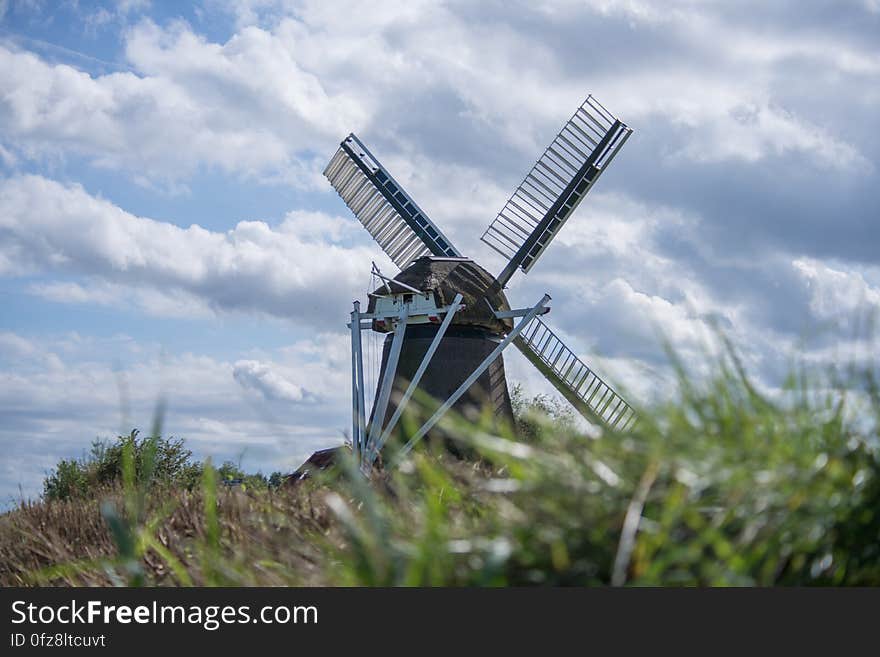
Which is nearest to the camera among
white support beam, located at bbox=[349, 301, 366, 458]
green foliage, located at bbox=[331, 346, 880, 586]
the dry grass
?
green foliage, located at bbox=[331, 346, 880, 586]

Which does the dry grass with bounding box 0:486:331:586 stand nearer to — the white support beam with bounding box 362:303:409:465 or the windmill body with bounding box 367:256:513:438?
the white support beam with bounding box 362:303:409:465

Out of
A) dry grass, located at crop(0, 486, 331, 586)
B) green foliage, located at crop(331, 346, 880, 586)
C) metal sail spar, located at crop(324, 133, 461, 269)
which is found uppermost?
metal sail spar, located at crop(324, 133, 461, 269)

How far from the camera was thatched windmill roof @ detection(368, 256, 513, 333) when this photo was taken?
20.1 meters

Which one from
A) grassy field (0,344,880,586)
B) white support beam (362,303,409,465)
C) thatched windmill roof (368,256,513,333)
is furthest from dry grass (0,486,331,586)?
thatched windmill roof (368,256,513,333)

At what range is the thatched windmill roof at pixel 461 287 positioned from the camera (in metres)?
20.1

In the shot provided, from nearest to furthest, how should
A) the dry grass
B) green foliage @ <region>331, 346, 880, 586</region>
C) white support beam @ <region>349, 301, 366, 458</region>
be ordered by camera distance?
green foliage @ <region>331, 346, 880, 586</region> → the dry grass → white support beam @ <region>349, 301, 366, 458</region>

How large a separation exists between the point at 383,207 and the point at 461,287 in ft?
17.2

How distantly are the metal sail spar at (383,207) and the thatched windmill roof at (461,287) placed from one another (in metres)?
1.99

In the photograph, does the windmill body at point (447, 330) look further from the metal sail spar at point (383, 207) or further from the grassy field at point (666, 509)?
the grassy field at point (666, 509)

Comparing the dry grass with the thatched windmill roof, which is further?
the thatched windmill roof

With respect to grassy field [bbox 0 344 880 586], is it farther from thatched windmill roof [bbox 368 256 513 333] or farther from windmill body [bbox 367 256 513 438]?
thatched windmill roof [bbox 368 256 513 333]

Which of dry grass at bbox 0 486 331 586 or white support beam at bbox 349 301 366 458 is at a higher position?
white support beam at bbox 349 301 366 458

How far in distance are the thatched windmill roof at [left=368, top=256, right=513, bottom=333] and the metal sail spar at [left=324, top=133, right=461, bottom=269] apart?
1.99m

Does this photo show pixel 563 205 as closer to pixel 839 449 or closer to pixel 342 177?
pixel 342 177
